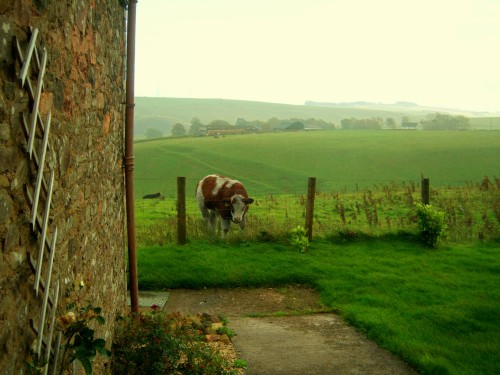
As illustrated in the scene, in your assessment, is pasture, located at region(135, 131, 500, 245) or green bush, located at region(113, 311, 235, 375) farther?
pasture, located at region(135, 131, 500, 245)

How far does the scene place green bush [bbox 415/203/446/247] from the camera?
13.0 meters

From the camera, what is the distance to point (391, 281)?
33.8ft

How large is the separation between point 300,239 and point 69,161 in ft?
30.3

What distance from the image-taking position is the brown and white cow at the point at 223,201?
45.0 ft

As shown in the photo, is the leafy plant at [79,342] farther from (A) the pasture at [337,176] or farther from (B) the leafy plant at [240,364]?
(A) the pasture at [337,176]

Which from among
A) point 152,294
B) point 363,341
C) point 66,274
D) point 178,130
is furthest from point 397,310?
point 178,130

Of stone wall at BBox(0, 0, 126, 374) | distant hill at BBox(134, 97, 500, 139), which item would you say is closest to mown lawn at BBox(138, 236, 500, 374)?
stone wall at BBox(0, 0, 126, 374)

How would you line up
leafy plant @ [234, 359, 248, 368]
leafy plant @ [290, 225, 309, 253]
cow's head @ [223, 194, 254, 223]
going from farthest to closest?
1. cow's head @ [223, 194, 254, 223]
2. leafy plant @ [290, 225, 309, 253]
3. leafy plant @ [234, 359, 248, 368]

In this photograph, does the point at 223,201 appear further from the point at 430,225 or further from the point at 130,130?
the point at 130,130

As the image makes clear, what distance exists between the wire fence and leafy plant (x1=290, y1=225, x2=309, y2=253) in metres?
0.38

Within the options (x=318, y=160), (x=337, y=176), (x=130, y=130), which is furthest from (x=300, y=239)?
(x=318, y=160)

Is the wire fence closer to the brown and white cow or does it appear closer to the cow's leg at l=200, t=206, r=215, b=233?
the cow's leg at l=200, t=206, r=215, b=233

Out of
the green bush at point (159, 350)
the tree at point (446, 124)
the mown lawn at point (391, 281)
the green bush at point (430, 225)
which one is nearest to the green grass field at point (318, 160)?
the tree at point (446, 124)

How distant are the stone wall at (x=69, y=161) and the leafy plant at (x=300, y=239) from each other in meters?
6.08
